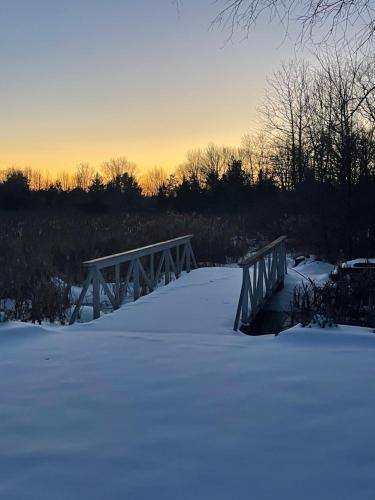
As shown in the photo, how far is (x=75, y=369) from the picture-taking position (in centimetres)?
335

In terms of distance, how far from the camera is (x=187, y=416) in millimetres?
2514

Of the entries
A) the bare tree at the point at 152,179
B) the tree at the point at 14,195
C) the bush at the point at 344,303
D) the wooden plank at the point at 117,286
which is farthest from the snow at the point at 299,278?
the bare tree at the point at 152,179

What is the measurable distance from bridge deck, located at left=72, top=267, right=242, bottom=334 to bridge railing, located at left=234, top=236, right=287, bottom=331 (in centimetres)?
21

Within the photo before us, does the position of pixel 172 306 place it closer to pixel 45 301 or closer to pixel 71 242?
pixel 45 301

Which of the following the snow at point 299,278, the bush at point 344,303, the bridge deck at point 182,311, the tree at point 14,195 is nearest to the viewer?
the bridge deck at point 182,311

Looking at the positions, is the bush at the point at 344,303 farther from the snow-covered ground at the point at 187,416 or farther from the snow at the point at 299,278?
the snow-covered ground at the point at 187,416

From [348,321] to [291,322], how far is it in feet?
2.91

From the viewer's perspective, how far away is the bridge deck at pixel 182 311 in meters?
5.25

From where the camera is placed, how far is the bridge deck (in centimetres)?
525

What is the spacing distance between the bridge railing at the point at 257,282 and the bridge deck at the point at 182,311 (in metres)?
0.21

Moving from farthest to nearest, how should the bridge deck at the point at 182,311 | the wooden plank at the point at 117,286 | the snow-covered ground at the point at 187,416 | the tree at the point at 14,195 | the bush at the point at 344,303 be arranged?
1. the tree at the point at 14,195
2. the wooden plank at the point at 117,286
3. the bush at the point at 344,303
4. the bridge deck at the point at 182,311
5. the snow-covered ground at the point at 187,416

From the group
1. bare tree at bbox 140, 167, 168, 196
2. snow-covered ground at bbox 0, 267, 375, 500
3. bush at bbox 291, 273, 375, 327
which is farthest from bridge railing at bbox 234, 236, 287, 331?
bare tree at bbox 140, 167, 168, 196

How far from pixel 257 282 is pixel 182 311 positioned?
66.6 inches

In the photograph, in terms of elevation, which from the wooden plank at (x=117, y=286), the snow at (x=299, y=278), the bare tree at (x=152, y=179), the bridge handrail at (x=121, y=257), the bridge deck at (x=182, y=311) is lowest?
the snow at (x=299, y=278)
